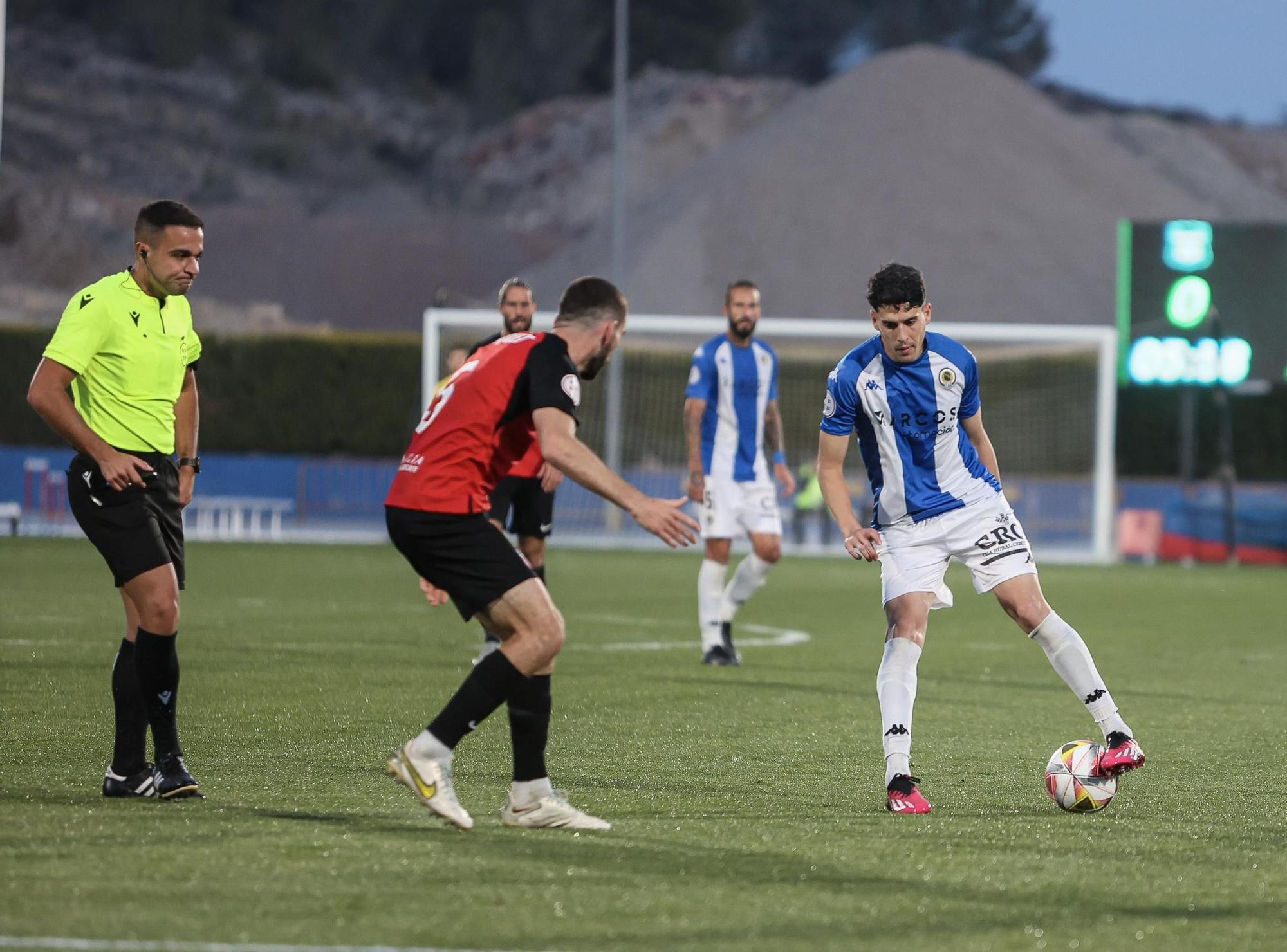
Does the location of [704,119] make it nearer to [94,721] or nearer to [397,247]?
[397,247]

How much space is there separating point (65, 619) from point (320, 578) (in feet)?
18.8

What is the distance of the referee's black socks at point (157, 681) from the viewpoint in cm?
623

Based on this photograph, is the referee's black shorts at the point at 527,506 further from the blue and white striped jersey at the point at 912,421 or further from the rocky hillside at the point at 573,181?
the rocky hillside at the point at 573,181

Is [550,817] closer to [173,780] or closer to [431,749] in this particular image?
[431,749]

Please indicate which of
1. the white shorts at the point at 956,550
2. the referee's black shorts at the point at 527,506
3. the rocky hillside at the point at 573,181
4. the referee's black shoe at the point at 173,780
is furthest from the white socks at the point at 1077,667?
the rocky hillside at the point at 573,181

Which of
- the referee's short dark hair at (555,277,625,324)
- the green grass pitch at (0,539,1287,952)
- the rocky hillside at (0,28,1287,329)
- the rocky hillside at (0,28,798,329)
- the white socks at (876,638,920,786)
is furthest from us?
the rocky hillside at (0,28,798,329)

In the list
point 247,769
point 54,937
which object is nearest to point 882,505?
point 247,769

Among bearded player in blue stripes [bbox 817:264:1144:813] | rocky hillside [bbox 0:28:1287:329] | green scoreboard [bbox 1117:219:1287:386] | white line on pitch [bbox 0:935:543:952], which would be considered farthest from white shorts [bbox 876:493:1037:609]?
rocky hillside [bbox 0:28:1287:329]

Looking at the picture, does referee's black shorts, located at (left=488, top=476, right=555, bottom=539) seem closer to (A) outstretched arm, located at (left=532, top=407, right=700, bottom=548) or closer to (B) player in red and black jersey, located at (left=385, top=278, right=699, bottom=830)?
(B) player in red and black jersey, located at (left=385, top=278, right=699, bottom=830)

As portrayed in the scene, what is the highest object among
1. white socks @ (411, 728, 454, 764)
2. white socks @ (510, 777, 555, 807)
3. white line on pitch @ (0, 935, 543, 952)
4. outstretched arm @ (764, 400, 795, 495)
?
outstretched arm @ (764, 400, 795, 495)

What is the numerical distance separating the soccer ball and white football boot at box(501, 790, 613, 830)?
1.59 metres

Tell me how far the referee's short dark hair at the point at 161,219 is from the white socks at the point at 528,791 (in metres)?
2.12

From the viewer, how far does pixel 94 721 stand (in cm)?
802

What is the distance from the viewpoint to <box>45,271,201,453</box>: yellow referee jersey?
6.12 metres
